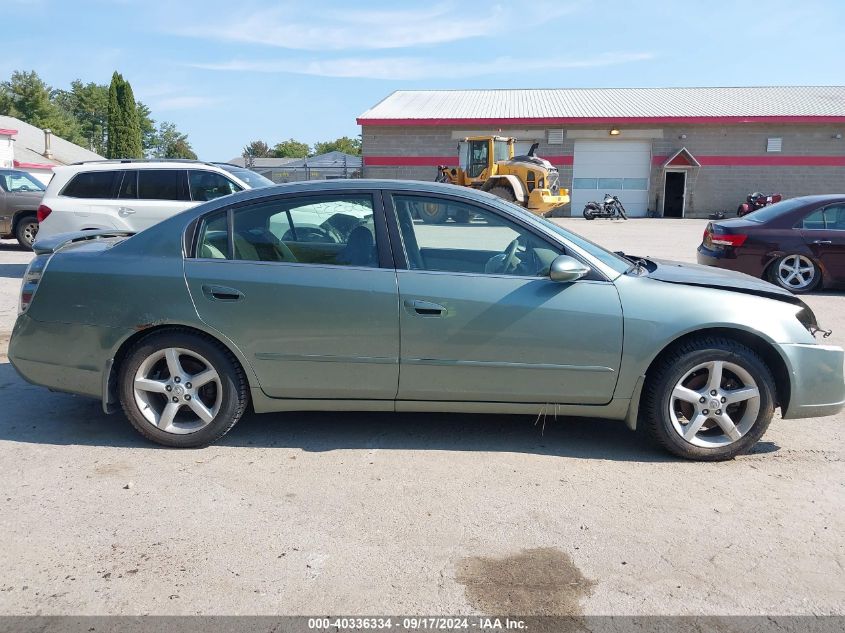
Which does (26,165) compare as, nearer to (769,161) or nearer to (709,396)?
(769,161)

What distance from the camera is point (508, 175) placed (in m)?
24.6

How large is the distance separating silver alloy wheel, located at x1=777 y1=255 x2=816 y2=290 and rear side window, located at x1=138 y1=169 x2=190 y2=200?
825 cm

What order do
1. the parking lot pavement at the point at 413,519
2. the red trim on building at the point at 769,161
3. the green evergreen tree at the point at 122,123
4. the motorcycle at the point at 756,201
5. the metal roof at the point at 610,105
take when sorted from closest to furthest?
1. the parking lot pavement at the point at 413,519
2. the motorcycle at the point at 756,201
3. the red trim on building at the point at 769,161
4. the metal roof at the point at 610,105
5. the green evergreen tree at the point at 122,123

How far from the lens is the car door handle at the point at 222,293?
4172 millimetres

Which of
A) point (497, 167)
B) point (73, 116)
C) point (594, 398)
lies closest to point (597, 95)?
point (497, 167)

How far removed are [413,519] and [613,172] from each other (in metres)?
33.6

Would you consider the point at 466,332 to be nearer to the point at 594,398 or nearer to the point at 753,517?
the point at 594,398

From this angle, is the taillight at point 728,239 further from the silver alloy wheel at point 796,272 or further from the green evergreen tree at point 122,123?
the green evergreen tree at point 122,123

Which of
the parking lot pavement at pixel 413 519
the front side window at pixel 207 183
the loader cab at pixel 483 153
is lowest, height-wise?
the parking lot pavement at pixel 413 519

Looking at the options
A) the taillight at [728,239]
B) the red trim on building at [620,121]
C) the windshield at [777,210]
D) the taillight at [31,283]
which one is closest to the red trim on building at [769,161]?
the red trim on building at [620,121]

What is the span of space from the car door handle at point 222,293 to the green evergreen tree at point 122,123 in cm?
5131

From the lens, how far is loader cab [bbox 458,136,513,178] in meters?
25.6

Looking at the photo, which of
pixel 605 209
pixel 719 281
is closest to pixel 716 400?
pixel 719 281

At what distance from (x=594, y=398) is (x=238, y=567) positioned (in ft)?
7.13
